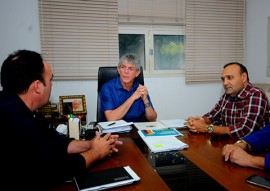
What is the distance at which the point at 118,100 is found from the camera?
86.4 inches

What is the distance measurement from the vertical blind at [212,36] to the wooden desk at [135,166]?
7.19 ft

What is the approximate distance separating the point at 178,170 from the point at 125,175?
0.85 ft

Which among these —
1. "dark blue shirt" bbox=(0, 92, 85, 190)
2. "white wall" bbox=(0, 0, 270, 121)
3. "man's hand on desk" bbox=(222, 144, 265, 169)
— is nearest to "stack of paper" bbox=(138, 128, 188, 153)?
"man's hand on desk" bbox=(222, 144, 265, 169)

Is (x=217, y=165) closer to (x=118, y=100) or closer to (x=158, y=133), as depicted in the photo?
(x=158, y=133)

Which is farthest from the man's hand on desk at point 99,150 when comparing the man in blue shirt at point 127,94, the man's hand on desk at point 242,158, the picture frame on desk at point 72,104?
the picture frame on desk at point 72,104

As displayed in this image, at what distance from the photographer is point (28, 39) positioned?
2740mm

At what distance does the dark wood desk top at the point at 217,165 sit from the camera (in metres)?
0.82

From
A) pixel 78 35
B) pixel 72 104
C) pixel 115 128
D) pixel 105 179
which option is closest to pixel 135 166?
pixel 105 179

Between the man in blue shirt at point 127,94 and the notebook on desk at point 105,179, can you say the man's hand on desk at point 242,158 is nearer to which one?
the notebook on desk at point 105,179

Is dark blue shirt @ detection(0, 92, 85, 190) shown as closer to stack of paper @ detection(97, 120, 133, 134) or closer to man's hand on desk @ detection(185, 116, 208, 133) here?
stack of paper @ detection(97, 120, 133, 134)

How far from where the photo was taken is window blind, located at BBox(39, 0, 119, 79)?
2.73 metres

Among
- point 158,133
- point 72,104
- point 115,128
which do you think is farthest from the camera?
point 72,104

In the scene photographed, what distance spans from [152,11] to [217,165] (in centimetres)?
247

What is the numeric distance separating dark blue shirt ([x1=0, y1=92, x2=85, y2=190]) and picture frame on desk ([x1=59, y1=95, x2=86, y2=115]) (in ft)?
5.95
